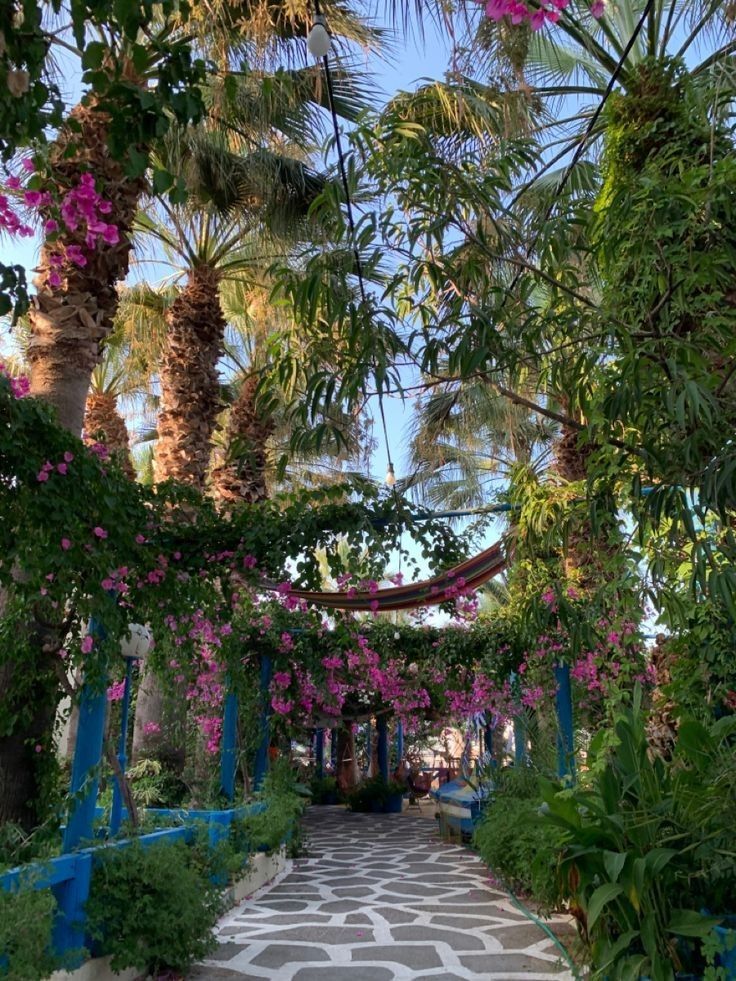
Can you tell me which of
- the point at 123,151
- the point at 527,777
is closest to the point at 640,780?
the point at 123,151

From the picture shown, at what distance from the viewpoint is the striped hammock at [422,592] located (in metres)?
7.10

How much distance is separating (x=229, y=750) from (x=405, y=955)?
11.0 ft

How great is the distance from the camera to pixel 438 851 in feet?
32.9

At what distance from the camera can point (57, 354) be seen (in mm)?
5016

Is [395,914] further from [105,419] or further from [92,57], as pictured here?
[105,419]

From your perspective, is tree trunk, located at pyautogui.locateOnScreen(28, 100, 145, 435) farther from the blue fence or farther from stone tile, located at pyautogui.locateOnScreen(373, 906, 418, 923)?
stone tile, located at pyautogui.locateOnScreen(373, 906, 418, 923)

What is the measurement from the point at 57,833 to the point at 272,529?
2.21 metres

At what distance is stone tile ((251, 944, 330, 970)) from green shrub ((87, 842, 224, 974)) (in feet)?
1.90

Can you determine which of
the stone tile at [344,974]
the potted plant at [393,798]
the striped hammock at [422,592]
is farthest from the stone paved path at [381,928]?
the potted plant at [393,798]

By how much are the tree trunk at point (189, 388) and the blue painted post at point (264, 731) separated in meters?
2.83

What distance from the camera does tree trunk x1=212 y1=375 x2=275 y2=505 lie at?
358 inches

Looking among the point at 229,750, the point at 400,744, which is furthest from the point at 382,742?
the point at 229,750

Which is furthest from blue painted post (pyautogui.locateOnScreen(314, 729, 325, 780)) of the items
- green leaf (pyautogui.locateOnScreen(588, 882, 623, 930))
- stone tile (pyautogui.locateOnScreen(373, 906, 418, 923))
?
green leaf (pyautogui.locateOnScreen(588, 882, 623, 930))

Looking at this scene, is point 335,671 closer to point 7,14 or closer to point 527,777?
point 527,777
